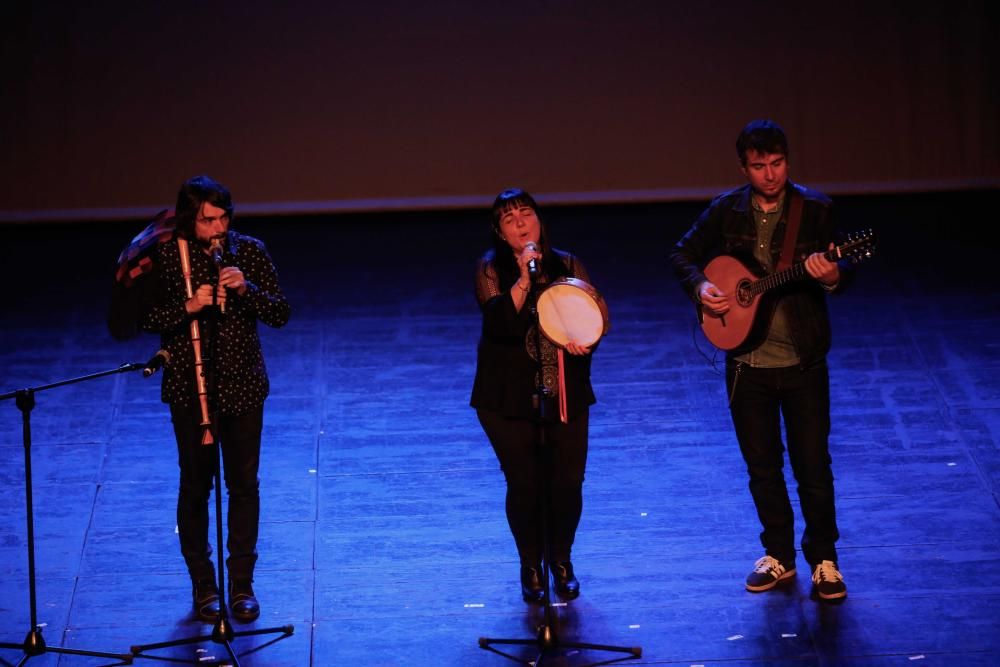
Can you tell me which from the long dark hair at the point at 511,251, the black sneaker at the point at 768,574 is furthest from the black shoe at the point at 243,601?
the black sneaker at the point at 768,574

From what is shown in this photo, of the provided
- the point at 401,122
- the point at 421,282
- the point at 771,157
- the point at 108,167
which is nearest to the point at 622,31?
the point at 401,122

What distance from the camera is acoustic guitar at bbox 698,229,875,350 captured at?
181 inches

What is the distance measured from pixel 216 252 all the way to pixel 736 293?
1.71m

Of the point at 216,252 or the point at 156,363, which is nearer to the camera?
the point at 156,363

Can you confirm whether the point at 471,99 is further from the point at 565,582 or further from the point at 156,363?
the point at 156,363

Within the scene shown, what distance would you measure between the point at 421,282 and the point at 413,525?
3331 mm

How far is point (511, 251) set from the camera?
4676mm

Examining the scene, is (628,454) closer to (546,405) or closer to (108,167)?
(546,405)

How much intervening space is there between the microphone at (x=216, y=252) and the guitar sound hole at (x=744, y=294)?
1.70 m

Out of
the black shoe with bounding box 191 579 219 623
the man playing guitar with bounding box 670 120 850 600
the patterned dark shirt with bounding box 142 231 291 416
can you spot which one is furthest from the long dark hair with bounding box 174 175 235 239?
the man playing guitar with bounding box 670 120 850 600

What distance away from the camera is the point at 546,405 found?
15.1 ft

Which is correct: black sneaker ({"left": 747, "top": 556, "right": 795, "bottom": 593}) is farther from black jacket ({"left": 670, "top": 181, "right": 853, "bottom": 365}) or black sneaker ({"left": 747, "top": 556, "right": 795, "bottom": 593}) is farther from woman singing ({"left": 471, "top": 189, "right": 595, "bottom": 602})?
black jacket ({"left": 670, "top": 181, "right": 853, "bottom": 365})

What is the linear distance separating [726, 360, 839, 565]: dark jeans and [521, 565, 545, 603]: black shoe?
80 centimetres

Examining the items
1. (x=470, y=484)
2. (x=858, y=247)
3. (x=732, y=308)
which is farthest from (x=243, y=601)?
(x=858, y=247)
